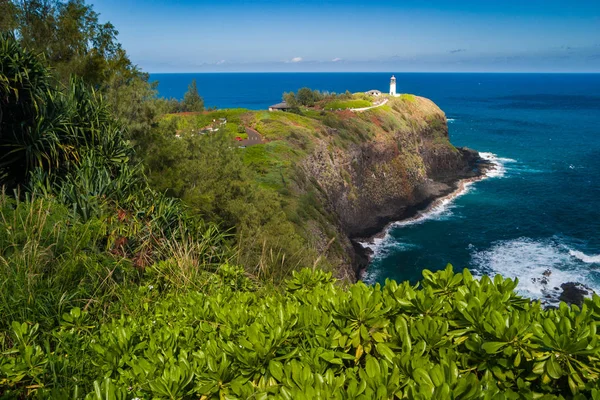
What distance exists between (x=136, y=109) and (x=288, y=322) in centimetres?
2115

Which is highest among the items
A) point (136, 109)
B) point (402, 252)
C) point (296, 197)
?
point (136, 109)

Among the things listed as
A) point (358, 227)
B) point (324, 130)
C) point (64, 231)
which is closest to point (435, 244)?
point (358, 227)

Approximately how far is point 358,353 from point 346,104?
70.7 metres

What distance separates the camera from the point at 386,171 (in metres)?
55.5

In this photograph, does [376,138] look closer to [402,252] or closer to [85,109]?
[402,252]

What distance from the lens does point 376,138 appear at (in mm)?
58250

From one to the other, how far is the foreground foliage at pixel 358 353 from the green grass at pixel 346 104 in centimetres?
6713

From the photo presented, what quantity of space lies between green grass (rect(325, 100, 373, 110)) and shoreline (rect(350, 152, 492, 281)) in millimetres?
20468

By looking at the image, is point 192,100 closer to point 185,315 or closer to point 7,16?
point 7,16

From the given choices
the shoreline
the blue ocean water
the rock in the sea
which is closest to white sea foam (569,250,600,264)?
the blue ocean water

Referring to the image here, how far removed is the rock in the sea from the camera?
29.4 metres

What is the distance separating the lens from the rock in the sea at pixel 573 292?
29398 mm

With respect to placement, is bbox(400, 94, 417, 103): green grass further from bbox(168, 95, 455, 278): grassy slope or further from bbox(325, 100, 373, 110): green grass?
bbox(325, 100, 373, 110): green grass

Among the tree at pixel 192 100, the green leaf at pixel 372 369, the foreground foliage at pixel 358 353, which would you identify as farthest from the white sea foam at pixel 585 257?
the tree at pixel 192 100
